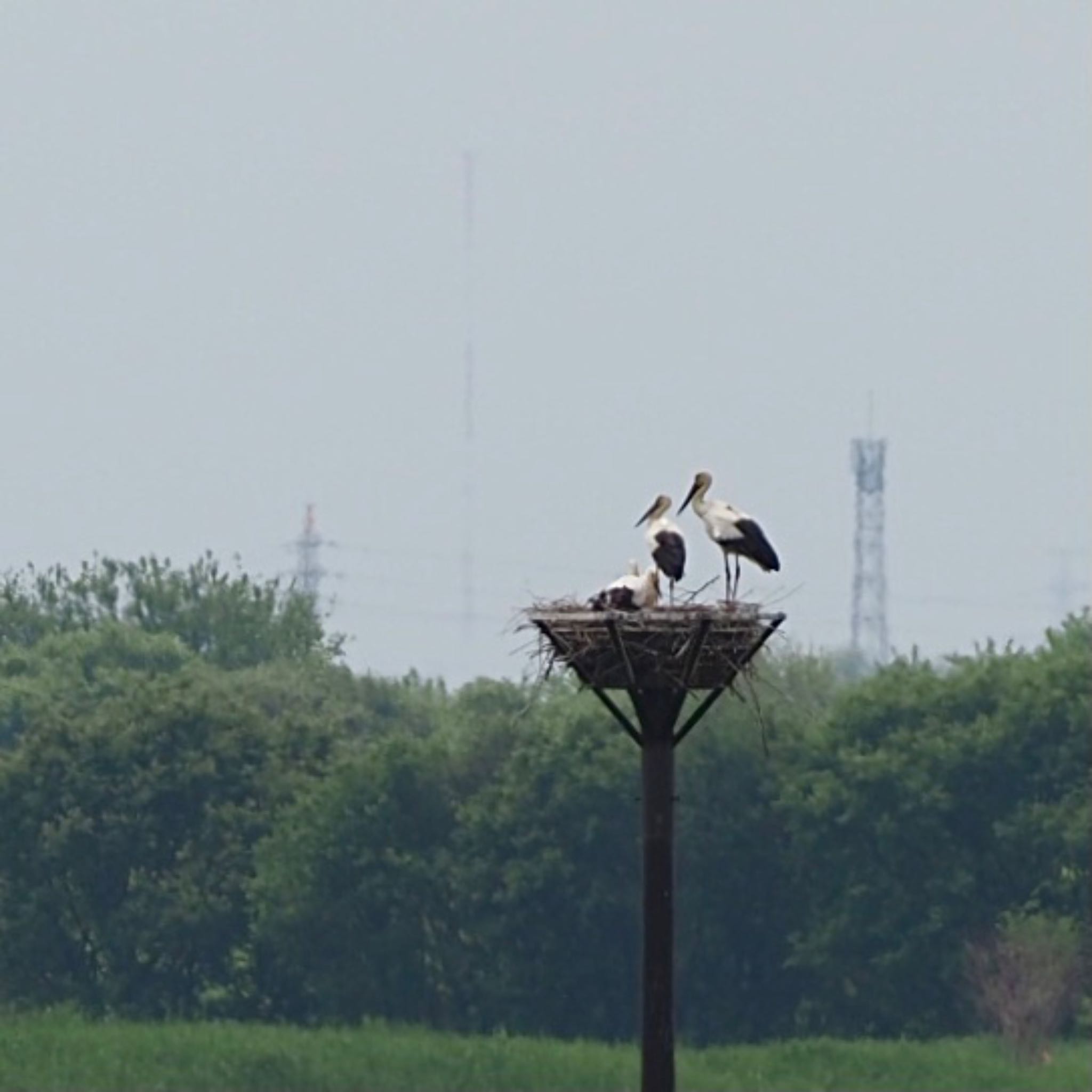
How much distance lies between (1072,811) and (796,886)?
4.78 m

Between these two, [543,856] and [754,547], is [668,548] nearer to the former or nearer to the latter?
[754,547]

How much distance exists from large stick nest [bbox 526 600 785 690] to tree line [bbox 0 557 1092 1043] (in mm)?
40306

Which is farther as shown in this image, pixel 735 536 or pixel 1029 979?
pixel 1029 979

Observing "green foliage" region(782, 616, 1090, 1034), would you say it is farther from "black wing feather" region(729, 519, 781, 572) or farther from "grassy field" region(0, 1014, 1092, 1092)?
"black wing feather" region(729, 519, 781, 572)

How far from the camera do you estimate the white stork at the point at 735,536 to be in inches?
1153

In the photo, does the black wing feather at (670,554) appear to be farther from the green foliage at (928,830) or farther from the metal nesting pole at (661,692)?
the green foliage at (928,830)

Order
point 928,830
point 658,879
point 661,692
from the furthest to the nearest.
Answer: point 928,830, point 661,692, point 658,879

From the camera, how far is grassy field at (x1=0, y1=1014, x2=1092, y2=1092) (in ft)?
204

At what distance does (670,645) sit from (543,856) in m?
44.6

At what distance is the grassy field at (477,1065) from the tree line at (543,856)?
2.58 metres

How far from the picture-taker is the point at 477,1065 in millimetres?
64250

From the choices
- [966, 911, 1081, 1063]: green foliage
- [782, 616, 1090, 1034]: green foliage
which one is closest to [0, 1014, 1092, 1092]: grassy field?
[966, 911, 1081, 1063]: green foliage

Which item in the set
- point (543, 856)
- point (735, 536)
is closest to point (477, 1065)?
point (543, 856)

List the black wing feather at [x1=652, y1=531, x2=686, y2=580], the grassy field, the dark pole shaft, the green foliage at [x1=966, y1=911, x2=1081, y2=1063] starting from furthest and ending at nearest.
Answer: the green foliage at [x1=966, y1=911, x2=1081, y2=1063] → the grassy field → the black wing feather at [x1=652, y1=531, x2=686, y2=580] → the dark pole shaft
